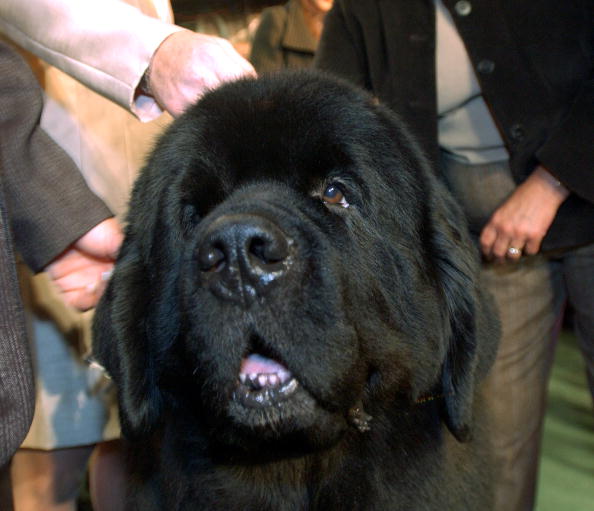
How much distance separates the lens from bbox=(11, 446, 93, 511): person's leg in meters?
1.88

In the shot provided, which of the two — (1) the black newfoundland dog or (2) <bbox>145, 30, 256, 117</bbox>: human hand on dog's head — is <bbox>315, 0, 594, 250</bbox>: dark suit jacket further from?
(2) <bbox>145, 30, 256, 117</bbox>: human hand on dog's head

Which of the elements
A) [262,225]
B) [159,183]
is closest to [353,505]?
[262,225]

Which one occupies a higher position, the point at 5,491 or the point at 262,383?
the point at 262,383

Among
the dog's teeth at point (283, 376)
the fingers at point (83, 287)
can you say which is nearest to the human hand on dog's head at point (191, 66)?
the fingers at point (83, 287)

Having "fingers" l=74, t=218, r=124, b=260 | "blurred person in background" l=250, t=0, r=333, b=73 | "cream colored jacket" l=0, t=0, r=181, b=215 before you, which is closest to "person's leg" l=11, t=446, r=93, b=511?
"fingers" l=74, t=218, r=124, b=260

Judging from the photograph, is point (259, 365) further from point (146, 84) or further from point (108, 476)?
point (108, 476)

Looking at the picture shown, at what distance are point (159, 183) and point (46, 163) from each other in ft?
0.79

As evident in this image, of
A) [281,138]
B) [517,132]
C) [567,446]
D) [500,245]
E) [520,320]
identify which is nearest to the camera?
[281,138]

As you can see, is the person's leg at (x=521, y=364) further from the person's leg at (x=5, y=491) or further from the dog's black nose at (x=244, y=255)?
the person's leg at (x=5, y=491)

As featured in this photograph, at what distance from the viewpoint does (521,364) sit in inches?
82.2

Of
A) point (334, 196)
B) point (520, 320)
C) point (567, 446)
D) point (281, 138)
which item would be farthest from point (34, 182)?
point (567, 446)

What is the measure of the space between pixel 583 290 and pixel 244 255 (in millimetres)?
1261

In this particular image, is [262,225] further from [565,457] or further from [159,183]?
[565,457]

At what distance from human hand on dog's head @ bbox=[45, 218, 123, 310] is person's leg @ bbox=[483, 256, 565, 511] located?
3.80ft
